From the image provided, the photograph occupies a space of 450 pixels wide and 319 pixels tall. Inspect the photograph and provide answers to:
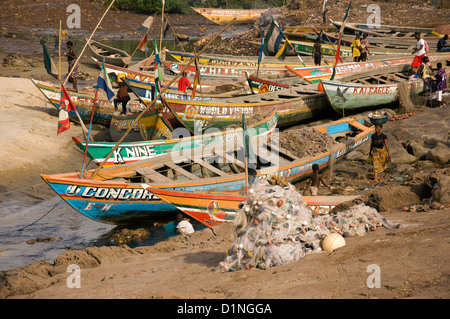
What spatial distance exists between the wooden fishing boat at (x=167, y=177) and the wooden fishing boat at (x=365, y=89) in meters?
3.49

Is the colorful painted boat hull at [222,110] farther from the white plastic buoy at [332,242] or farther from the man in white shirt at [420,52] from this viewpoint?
the white plastic buoy at [332,242]

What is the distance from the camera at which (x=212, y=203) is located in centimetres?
1041

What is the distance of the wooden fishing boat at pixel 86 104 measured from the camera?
17.1 metres

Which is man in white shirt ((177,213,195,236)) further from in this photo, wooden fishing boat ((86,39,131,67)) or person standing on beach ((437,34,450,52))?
person standing on beach ((437,34,450,52))

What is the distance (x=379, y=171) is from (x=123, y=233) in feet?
19.8

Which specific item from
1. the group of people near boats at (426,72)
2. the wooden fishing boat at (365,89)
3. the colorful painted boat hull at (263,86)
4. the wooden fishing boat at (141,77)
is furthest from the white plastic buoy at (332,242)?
the wooden fishing boat at (141,77)

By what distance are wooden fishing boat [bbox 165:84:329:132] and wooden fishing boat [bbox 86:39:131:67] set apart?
307 inches

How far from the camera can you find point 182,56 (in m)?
24.9

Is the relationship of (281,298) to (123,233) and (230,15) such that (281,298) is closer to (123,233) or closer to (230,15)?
(123,233)

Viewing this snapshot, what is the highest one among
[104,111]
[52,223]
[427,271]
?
[427,271]

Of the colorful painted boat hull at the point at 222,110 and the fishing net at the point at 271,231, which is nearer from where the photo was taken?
the fishing net at the point at 271,231

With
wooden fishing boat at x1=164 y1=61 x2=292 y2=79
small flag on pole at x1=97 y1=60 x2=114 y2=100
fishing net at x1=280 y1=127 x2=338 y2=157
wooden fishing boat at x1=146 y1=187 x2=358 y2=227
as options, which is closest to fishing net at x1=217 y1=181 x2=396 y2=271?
wooden fishing boat at x1=146 y1=187 x2=358 y2=227

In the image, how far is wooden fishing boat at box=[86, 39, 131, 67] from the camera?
24344mm

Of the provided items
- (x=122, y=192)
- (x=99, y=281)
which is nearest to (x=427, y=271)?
(x=99, y=281)
